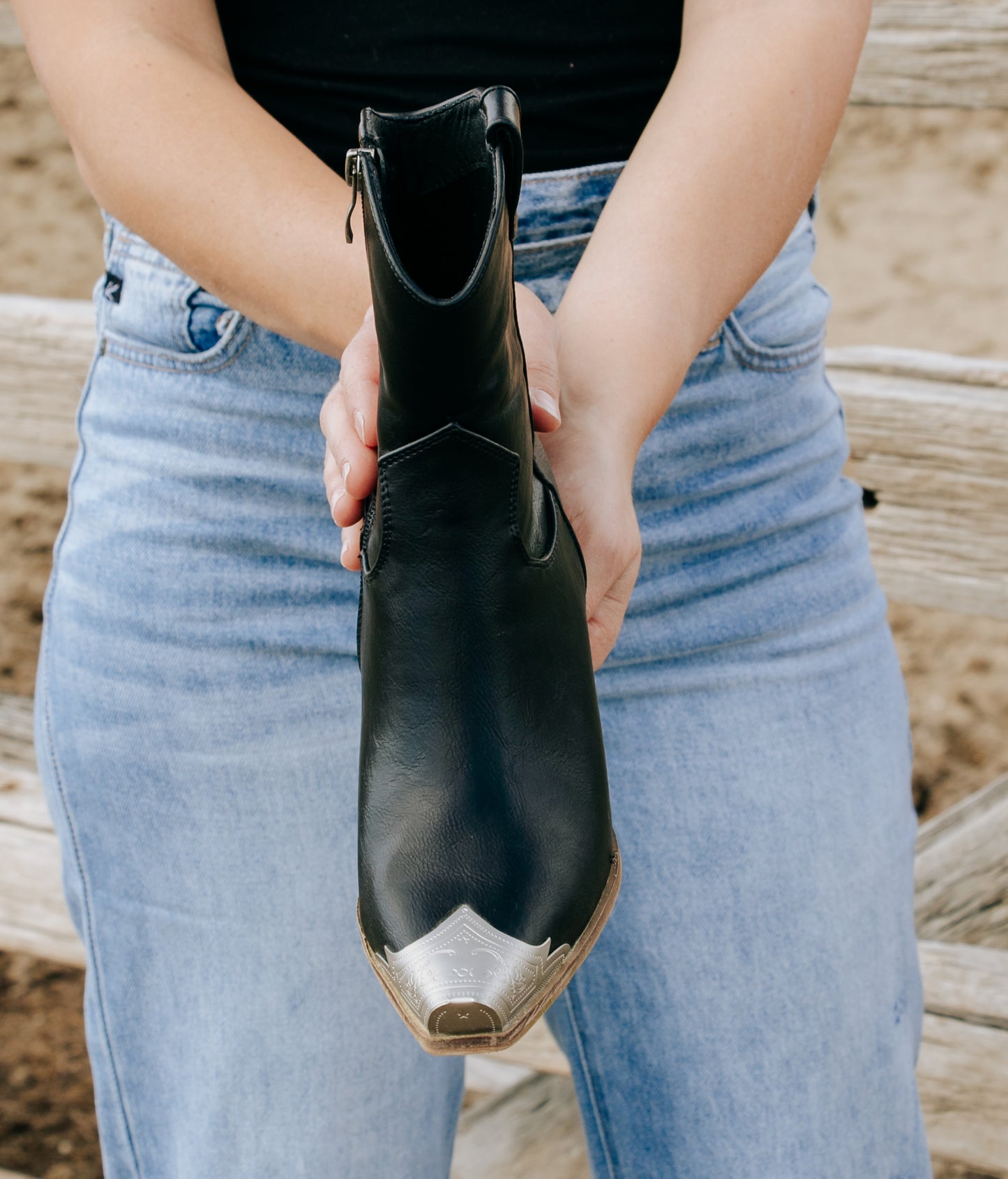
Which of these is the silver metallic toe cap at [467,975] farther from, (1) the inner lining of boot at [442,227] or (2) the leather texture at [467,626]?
(1) the inner lining of boot at [442,227]

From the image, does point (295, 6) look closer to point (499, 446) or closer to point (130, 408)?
point (130, 408)

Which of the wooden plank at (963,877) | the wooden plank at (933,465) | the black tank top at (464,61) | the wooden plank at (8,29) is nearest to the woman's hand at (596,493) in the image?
the black tank top at (464,61)

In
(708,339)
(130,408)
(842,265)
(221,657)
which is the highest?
(708,339)

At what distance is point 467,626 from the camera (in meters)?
0.65

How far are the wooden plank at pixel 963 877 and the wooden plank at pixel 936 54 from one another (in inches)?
35.7

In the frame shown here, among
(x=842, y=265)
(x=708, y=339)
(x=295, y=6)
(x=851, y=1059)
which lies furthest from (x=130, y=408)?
(x=842, y=265)

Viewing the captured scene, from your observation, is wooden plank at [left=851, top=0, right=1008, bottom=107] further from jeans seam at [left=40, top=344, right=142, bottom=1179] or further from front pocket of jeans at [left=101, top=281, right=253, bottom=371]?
jeans seam at [left=40, top=344, right=142, bottom=1179]

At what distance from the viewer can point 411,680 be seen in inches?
25.7

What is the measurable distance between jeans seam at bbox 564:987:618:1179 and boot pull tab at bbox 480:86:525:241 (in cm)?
57

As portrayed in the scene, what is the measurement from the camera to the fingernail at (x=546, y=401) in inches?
27.6

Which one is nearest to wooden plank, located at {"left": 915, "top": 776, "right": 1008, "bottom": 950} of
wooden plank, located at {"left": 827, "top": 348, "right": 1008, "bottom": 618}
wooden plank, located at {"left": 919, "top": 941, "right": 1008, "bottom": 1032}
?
wooden plank, located at {"left": 919, "top": 941, "right": 1008, "bottom": 1032}

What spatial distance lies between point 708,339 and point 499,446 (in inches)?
11.7

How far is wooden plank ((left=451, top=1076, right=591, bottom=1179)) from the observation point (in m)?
1.51

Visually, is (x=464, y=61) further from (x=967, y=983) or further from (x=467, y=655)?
(x=967, y=983)
